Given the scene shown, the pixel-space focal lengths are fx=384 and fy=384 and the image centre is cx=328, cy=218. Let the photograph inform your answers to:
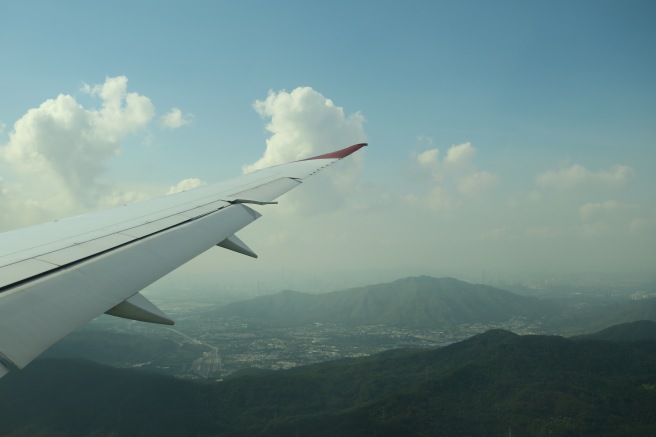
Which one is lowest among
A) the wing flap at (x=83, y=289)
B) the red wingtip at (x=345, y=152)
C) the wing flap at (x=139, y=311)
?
the wing flap at (x=139, y=311)

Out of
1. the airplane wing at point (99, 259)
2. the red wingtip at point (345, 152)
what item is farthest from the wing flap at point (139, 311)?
the red wingtip at point (345, 152)

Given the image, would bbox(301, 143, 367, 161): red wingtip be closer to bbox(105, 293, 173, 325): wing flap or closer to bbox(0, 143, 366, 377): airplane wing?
bbox(0, 143, 366, 377): airplane wing

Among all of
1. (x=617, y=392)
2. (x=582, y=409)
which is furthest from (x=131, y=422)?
(x=617, y=392)

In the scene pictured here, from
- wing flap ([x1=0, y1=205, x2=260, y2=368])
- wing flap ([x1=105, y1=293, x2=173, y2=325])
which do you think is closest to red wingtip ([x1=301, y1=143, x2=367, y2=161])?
wing flap ([x1=0, y1=205, x2=260, y2=368])

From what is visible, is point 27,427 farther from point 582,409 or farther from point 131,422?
point 582,409

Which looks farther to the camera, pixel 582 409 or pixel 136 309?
pixel 582 409

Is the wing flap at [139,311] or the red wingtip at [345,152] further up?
the red wingtip at [345,152]

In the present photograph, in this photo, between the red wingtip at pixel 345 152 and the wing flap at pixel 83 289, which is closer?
the wing flap at pixel 83 289

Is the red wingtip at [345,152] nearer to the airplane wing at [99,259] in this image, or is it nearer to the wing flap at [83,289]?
the airplane wing at [99,259]

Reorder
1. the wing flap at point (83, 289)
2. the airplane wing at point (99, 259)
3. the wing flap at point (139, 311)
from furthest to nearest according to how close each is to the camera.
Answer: the wing flap at point (139, 311)
the airplane wing at point (99, 259)
the wing flap at point (83, 289)
